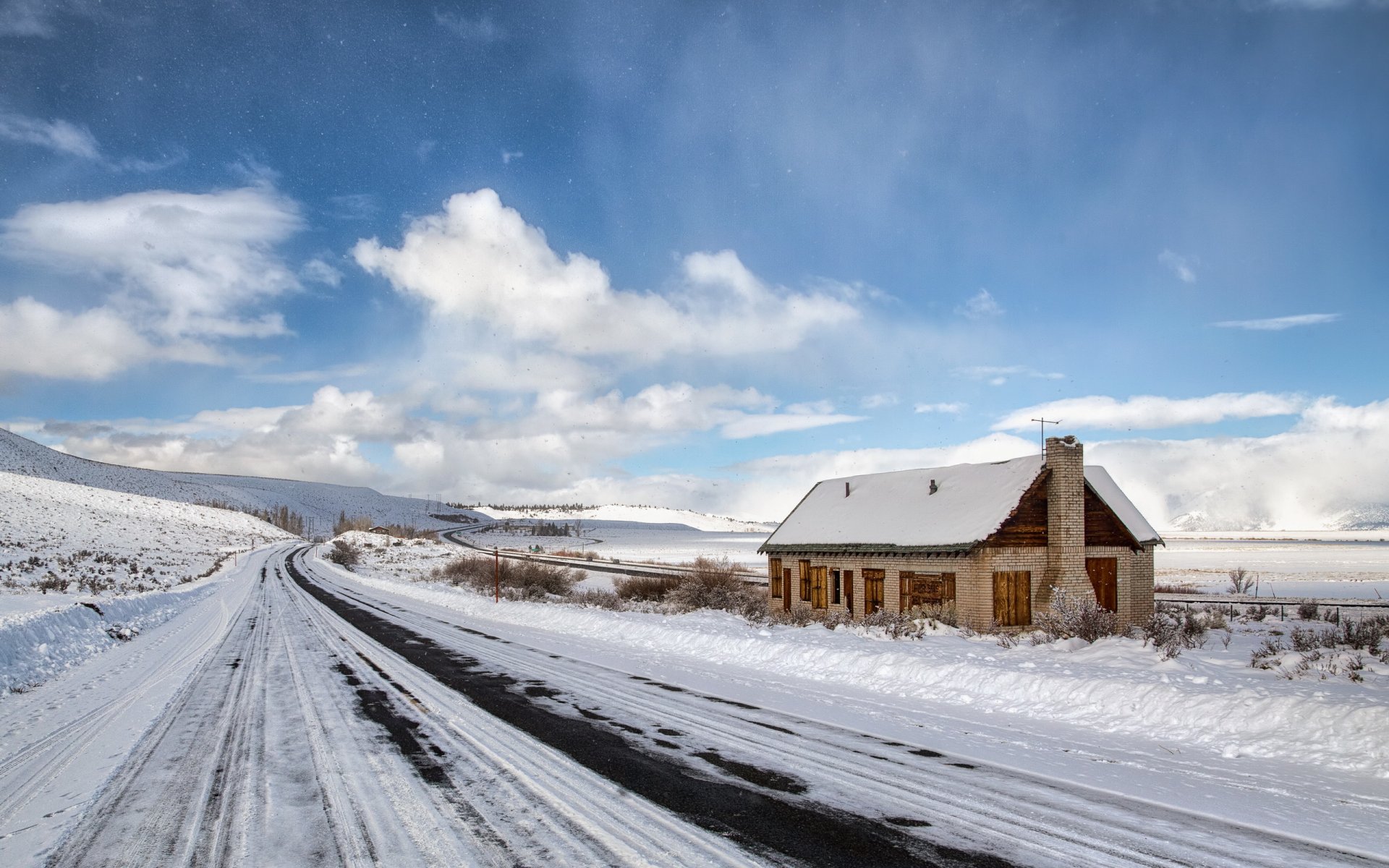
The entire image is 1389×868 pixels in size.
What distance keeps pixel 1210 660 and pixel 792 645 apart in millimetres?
7415

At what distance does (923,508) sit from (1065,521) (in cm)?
524

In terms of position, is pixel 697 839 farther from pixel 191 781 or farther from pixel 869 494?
pixel 869 494

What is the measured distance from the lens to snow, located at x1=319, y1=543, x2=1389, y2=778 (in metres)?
8.50

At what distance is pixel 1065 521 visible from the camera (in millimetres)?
23219

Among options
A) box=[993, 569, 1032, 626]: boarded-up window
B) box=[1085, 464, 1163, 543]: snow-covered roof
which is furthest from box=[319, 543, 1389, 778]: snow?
box=[1085, 464, 1163, 543]: snow-covered roof

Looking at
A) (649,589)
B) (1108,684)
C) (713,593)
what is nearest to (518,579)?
(649,589)

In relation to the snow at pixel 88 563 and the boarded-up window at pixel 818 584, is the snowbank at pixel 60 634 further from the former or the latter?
the boarded-up window at pixel 818 584

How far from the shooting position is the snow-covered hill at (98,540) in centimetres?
3796

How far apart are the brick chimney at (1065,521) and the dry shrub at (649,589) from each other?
17912 millimetres

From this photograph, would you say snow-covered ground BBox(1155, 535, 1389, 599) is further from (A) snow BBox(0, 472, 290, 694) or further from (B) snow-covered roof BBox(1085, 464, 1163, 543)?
(A) snow BBox(0, 472, 290, 694)

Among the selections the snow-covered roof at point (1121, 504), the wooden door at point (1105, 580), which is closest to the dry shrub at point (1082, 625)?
the wooden door at point (1105, 580)

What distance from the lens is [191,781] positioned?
7.40 metres

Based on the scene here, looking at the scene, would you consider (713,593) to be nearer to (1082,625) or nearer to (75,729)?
(1082,625)

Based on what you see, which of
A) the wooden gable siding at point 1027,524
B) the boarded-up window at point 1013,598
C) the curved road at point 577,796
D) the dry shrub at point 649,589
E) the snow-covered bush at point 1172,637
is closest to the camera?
the curved road at point 577,796
